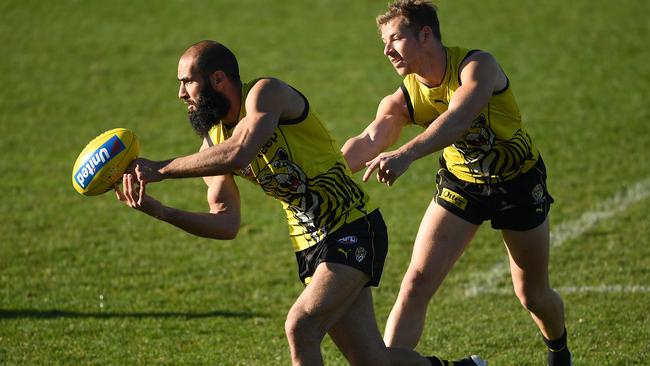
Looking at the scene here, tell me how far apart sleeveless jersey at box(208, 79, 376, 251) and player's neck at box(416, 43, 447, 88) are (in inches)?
34.1

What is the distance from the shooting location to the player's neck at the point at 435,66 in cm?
602

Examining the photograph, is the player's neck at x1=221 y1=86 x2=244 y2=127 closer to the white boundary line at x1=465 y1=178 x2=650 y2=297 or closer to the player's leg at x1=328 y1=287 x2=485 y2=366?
the player's leg at x1=328 y1=287 x2=485 y2=366

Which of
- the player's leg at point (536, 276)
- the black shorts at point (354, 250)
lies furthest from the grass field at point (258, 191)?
the black shorts at point (354, 250)

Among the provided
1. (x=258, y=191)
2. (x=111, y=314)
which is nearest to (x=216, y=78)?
(x=111, y=314)

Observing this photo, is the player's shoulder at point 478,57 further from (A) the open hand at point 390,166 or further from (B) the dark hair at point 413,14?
(A) the open hand at point 390,166

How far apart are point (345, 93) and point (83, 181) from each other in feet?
34.1

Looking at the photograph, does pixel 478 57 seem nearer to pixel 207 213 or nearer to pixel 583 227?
pixel 207 213

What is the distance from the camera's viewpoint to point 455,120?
5.57 m

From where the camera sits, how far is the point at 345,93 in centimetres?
1568

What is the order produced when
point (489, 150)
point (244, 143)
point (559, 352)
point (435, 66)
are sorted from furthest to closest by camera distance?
point (559, 352) < point (489, 150) < point (435, 66) < point (244, 143)

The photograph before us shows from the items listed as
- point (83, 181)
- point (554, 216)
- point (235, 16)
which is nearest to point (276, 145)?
point (83, 181)

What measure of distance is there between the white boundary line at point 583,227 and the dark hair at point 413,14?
3225mm

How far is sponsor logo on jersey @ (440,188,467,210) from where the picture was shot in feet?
20.9

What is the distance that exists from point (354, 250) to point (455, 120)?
0.90 meters
